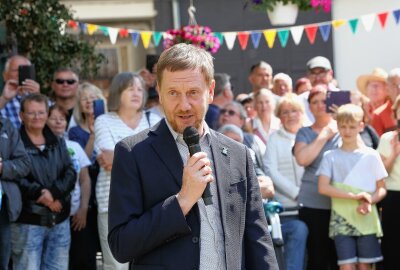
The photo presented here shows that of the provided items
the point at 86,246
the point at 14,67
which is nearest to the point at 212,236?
the point at 86,246

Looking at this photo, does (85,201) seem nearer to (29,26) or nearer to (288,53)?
(29,26)

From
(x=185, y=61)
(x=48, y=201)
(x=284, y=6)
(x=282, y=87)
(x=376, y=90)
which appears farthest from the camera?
(x=282, y=87)

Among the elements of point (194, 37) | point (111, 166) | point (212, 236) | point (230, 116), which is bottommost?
point (212, 236)

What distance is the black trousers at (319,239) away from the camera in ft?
24.6

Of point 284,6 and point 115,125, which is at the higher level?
point 284,6

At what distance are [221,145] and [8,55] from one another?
19.6ft

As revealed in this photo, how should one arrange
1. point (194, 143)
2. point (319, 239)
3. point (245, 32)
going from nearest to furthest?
point (194, 143)
point (319, 239)
point (245, 32)

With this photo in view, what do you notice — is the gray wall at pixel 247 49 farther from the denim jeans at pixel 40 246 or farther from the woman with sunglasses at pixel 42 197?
the denim jeans at pixel 40 246

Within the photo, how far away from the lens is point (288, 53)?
14664 mm

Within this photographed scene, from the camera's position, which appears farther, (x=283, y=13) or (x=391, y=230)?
(x=283, y=13)

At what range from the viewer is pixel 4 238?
641cm

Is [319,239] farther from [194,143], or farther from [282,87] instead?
[194,143]

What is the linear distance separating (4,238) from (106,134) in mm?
1160

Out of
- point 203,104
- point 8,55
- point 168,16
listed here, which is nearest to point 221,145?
point 203,104
